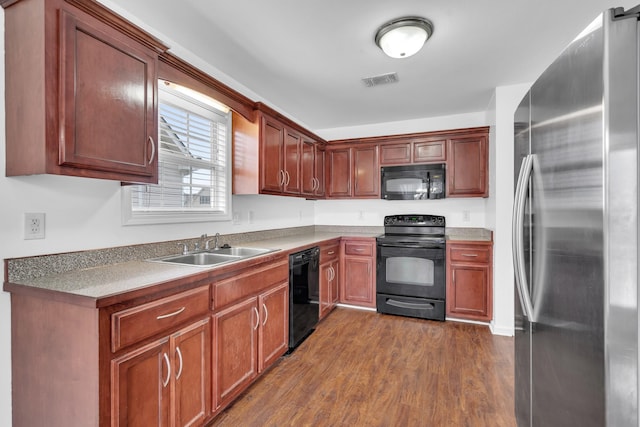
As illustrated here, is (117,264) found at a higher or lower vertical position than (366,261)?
higher

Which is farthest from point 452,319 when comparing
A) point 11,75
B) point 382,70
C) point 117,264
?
point 11,75

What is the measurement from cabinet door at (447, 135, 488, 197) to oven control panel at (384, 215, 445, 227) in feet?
1.43

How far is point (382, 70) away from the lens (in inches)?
108

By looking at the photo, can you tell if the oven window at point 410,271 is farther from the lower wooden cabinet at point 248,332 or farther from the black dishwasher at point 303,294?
the lower wooden cabinet at point 248,332

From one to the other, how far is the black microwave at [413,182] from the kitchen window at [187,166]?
2087 millimetres

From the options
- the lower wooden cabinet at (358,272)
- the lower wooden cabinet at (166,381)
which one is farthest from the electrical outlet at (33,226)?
the lower wooden cabinet at (358,272)

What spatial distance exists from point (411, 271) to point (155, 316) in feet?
9.40

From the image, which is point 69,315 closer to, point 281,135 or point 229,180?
point 229,180

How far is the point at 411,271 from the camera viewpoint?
11.8ft

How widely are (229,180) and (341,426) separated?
2.11 metres

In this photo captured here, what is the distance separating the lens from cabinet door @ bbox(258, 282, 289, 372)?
2248mm

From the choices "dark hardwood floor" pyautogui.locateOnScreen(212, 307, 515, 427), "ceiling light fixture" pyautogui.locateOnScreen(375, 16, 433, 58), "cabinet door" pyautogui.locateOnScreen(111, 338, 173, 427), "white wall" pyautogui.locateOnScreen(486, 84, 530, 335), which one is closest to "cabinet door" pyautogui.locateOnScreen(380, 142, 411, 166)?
"white wall" pyautogui.locateOnScreen(486, 84, 530, 335)

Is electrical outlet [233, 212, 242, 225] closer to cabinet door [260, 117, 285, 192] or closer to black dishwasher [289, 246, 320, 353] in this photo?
cabinet door [260, 117, 285, 192]

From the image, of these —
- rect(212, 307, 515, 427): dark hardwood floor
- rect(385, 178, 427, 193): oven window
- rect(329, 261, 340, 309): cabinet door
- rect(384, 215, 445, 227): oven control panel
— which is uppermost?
rect(385, 178, 427, 193): oven window
